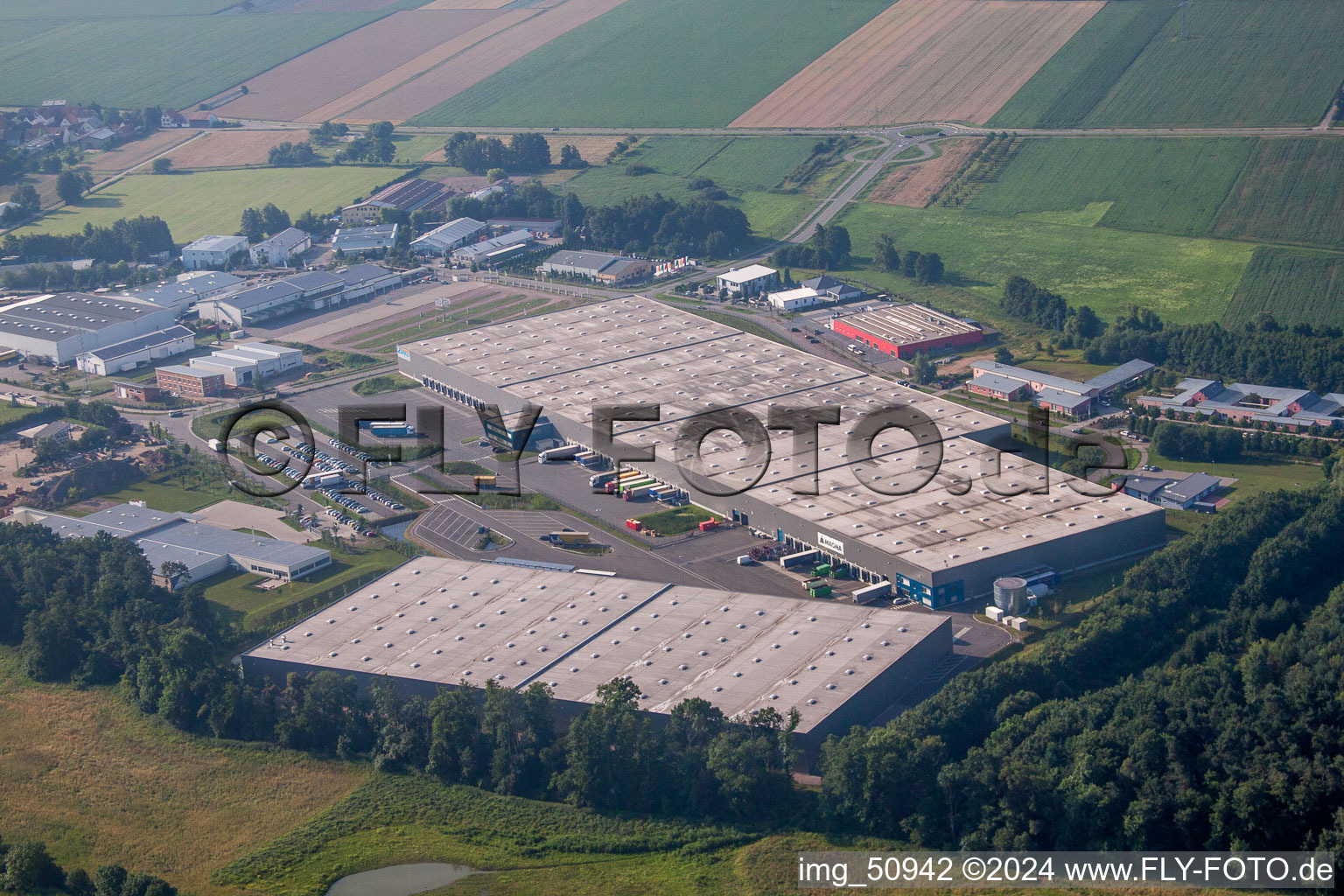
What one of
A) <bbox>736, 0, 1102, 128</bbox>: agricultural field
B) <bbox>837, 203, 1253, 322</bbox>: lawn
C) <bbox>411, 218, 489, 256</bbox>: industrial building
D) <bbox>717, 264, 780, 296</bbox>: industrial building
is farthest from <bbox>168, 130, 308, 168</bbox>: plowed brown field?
<bbox>837, 203, 1253, 322</bbox>: lawn

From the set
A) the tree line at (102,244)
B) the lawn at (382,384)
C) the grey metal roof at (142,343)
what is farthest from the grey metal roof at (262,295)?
the lawn at (382,384)

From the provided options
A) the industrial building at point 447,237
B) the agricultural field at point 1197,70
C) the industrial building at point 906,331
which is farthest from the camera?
the agricultural field at point 1197,70

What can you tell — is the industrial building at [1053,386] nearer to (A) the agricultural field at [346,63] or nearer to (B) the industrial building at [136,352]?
(B) the industrial building at [136,352]

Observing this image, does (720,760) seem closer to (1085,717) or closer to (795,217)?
(1085,717)

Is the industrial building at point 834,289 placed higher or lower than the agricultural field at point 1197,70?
lower

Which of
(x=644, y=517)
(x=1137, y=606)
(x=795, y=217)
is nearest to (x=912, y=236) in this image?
(x=795, y=217)

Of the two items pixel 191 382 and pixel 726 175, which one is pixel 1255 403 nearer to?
pixel 726 175
